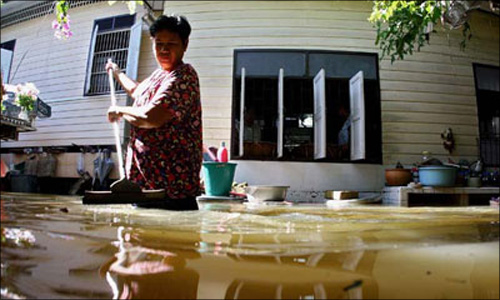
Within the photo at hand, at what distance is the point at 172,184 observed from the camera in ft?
5.07

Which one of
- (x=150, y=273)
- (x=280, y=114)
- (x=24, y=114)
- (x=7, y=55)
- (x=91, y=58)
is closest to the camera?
(x=150, y=273)

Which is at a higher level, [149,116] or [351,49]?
[351,49]

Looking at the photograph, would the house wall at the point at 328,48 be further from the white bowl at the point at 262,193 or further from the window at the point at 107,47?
the white bowl at the point at 262,193

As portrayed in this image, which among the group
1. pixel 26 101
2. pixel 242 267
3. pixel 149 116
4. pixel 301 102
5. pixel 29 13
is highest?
pixel 29 13

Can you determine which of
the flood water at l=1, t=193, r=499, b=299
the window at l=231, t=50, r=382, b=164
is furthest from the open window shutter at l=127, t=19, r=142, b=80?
the flood water at l=1, t=193, r=499, b=299

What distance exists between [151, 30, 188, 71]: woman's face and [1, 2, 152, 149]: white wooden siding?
4.86m

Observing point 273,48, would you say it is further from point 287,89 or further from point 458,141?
point 458,141

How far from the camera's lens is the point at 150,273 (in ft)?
1.36

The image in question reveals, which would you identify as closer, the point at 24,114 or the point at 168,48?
the point at 168,48

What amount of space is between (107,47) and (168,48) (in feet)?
19.4

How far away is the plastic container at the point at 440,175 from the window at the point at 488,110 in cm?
179

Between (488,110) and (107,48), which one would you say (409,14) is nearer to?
(488,110)

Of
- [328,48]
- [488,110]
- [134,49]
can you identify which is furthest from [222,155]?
[488,110]

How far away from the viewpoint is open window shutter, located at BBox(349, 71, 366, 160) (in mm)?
4926
